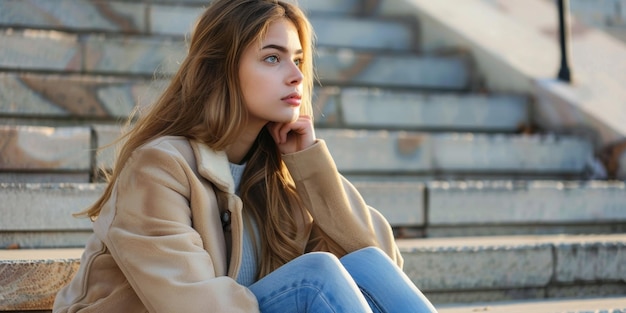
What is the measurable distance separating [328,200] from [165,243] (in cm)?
67

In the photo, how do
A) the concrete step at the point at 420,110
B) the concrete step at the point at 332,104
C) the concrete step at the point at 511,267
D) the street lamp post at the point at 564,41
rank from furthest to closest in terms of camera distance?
the street lamp post at the point at 564,41 < the concrete step at the point at 420,110 < the concrete step at the point at 332,104 < the concrete step at the point at 511,267

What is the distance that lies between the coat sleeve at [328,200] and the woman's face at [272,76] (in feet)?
0.58

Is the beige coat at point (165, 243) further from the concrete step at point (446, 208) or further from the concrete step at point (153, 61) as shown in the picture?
the concrete step at point (153, 61)

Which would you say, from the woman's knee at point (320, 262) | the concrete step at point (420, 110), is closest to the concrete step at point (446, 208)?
the concrete step at point (420, 110)

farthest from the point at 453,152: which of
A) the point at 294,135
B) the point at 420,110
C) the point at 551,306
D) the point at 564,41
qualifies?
the point at 294,135

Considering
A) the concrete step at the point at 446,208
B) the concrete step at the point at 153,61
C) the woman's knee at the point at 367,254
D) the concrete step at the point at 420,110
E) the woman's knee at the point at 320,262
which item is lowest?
the concrete step at the point at 446,208

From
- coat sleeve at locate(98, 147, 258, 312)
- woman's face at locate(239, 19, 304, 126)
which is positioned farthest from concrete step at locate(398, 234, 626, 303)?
coat sleeve at locate(98, 147, 258, 312)

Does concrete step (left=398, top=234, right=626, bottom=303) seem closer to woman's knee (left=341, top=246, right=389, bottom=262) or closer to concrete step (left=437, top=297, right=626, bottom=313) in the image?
concrete step (left=437, top=297, right=626, bottom=313)

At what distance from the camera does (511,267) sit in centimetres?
335

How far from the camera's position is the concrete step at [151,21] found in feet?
15.5

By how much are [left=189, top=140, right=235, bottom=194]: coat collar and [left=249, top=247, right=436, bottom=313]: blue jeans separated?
0.91 feet

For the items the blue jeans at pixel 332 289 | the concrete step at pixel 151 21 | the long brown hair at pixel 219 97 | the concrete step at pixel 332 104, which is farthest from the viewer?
the concrete step at pixel 151 21

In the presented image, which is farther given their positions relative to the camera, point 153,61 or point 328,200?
point 153,61

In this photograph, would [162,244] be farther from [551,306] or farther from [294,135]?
[551,306]
